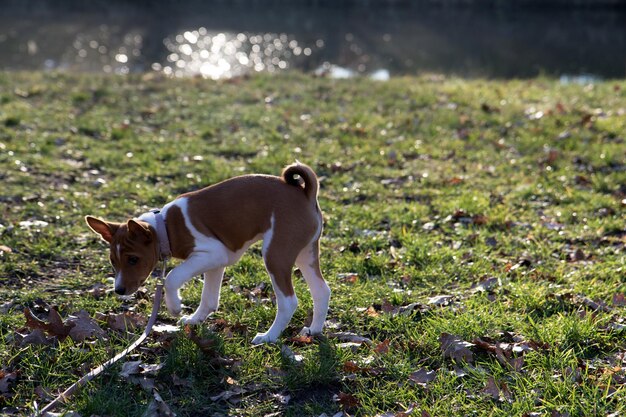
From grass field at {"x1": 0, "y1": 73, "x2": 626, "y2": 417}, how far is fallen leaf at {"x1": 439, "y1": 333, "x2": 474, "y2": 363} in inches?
0.5

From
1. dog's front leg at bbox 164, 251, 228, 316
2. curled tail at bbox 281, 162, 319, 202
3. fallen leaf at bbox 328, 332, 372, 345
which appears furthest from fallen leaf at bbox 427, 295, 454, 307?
dog's front leg at bbox 164, 251, 228, 316

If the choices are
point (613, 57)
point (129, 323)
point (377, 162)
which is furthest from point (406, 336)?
point (613, 57)

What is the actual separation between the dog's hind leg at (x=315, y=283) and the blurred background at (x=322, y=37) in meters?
10.7

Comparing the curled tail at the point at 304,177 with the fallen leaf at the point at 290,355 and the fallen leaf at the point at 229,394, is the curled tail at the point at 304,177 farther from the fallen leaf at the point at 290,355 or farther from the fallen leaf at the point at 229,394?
the fallen leaf at the point at 229,394

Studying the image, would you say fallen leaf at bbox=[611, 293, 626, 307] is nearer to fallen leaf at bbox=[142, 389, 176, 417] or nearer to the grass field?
the grass field

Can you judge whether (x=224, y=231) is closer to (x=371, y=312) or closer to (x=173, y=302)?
(x=173, y=302)

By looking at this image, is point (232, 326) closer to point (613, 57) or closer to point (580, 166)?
point (580, 166)

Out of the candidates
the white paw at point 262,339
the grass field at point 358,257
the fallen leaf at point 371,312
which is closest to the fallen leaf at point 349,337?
the grass field at point 358,257

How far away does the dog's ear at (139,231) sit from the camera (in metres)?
4.19

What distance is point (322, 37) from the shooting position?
→ 73.0 ft

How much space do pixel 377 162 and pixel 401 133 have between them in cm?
138

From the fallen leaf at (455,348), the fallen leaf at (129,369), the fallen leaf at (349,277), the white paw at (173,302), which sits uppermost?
the white paw at (173,302)

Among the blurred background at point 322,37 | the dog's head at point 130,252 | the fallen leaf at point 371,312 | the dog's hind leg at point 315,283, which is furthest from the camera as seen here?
the blurred background at point 322,37

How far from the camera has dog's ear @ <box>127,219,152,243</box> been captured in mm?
4188
